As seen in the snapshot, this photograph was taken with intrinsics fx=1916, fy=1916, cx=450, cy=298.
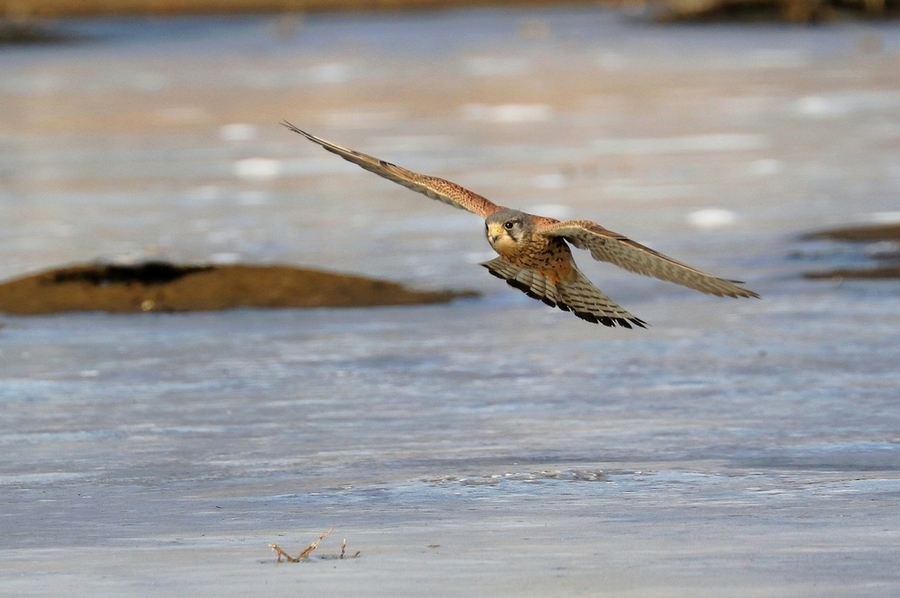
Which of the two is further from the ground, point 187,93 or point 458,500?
point 187,93

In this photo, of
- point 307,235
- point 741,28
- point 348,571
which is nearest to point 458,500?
point 348,571

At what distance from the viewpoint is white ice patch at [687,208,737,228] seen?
14836 mm

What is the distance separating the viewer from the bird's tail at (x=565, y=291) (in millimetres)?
7309

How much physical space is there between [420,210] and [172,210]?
211 cm

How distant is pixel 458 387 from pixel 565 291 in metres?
1.70

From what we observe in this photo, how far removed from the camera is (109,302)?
462 inches

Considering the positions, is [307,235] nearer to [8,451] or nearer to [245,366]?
[245,366]

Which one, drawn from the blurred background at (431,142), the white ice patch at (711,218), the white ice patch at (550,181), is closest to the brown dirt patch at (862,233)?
the blurred background at (431,142)

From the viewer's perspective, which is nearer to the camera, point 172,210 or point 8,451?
point 8,451

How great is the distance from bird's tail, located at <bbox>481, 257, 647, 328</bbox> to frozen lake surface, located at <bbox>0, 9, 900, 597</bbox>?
56cm

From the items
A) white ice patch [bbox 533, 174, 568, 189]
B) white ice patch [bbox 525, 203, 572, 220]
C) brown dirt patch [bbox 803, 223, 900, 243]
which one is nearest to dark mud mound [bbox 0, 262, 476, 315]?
brown dirt patch [bbox 803, 223, 900, 243]

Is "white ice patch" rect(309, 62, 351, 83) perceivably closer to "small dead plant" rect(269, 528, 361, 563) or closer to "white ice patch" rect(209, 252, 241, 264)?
"white ice patch" rect(209, 252, 241, 264)

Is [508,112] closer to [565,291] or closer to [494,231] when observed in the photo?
[565,291]

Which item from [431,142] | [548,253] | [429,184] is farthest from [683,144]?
[548,253]
